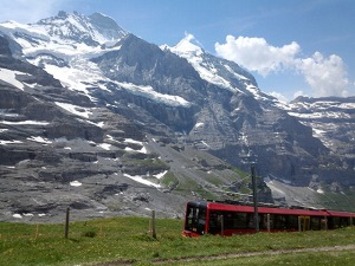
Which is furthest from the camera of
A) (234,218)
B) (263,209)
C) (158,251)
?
(263,209)

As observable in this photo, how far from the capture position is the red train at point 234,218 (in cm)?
5284

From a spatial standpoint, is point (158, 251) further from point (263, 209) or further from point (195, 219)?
point (263, 209)

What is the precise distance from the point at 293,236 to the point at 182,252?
17.6 m

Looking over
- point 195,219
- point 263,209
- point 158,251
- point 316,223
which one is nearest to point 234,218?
point 195,219

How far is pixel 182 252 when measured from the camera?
103ft

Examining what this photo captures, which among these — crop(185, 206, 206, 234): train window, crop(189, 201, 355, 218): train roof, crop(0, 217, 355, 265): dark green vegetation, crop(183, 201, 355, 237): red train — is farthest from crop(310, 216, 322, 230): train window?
crop(0, 217, 355, 265): dark green vegetation

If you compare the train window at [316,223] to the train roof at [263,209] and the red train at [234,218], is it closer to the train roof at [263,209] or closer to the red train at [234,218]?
the red train at [234,218]

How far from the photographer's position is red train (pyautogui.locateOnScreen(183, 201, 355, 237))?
173 feet

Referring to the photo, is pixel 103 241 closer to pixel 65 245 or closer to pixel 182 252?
pixel 65 245

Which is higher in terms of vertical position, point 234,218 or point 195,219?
point 234,218

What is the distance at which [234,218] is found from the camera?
181 ft

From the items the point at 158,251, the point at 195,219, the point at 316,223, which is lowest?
the point at 316,223

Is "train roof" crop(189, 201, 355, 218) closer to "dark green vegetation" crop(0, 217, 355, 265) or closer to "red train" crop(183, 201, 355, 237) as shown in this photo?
"red train" crop(183, 201, 355, 237)

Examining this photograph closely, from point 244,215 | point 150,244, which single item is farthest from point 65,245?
point 244,215
